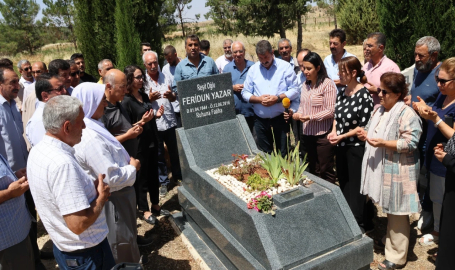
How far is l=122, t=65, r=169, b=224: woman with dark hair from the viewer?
190 inches

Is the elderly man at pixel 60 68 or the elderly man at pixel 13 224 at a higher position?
the elderly man at pixel 60 68

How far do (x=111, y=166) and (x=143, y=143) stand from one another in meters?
2.16

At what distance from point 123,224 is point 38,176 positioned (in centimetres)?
138

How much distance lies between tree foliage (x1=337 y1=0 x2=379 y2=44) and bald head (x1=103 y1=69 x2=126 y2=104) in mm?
22211

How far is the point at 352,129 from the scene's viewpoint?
4.11 metres

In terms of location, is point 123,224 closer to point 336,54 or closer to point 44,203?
point 44,203

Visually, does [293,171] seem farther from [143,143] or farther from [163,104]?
[163,104]

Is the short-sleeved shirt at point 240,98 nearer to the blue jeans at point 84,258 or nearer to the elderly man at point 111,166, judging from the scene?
the elderly man at point 111,166

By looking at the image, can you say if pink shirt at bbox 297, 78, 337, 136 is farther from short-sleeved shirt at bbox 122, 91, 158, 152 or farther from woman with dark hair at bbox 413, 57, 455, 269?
short-sleeved shirt at bbox 122, 91, 158, 152

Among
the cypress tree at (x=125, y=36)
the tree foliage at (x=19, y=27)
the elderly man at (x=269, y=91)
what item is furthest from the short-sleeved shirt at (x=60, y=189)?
the tree foliage at (x=19, y=27)

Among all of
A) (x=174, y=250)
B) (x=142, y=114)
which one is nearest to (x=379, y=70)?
(x=142, y=114)

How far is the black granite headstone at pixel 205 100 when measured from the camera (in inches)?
187

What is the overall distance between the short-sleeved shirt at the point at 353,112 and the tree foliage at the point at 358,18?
20946 millimetres

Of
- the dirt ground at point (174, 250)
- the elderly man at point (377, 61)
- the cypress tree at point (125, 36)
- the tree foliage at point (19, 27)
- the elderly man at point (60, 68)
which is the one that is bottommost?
the dirt ground at point (174, 250)
